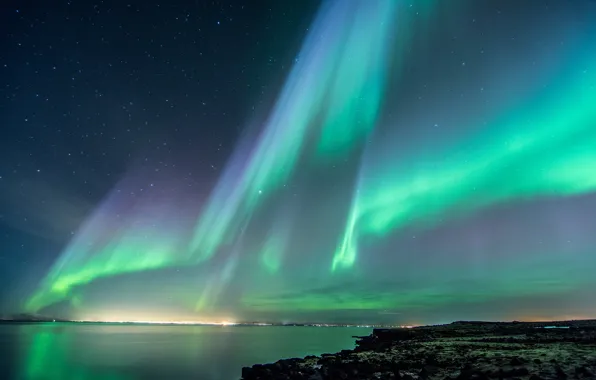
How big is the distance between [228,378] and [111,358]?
3129cm

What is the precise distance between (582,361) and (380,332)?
54418mm

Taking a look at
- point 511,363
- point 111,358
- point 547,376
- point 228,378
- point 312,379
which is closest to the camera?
point 547,376

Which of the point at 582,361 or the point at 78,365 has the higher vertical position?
the point at 582,361

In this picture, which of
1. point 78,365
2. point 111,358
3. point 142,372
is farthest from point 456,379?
point 111,358

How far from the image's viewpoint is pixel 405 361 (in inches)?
1067

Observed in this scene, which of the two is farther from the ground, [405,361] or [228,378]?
[405,361]

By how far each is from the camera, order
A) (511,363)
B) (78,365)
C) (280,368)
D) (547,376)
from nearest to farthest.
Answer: (547,376), (511,363), (280,368), (78,365)

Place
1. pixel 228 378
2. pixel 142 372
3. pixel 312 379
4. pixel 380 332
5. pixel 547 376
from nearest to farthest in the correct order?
pixel 547 376
pixel 312 379
pixel 228 378
pixel 142 372
pixel 380 332

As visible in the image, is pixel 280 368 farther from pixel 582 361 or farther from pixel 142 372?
pixel 142 372

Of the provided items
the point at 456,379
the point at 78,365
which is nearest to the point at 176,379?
the point at 78,365

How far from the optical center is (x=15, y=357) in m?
61.7

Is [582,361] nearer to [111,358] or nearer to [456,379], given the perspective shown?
[456,379]

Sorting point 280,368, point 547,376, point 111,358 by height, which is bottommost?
point 111,358

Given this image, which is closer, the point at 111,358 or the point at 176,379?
the point at 176,379
